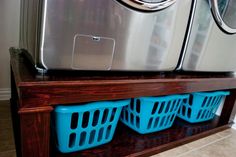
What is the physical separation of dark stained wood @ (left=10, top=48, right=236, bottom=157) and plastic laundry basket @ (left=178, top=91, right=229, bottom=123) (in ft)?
0.34

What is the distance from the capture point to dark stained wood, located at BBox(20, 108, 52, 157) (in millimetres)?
535

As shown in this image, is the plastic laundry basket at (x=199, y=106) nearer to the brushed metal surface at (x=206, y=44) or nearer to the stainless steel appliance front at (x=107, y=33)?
the brushed metal surface at (x=206, y=44)

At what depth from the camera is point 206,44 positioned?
0.92m

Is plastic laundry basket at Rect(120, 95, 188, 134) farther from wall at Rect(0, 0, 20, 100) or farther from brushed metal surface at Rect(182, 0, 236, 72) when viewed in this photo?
wall at Rect(0, 0, 20, 100)

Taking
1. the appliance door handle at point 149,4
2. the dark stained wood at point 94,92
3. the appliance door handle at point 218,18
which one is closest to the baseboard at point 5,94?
the dark stained wood at point 94,92

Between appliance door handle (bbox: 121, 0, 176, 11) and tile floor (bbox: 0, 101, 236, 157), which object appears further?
tile floor (bbox: 0, 101, 236, 157)

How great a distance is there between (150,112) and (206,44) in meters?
0.44

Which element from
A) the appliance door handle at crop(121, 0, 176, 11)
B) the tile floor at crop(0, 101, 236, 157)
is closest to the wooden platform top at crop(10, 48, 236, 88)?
the appliance door handle at crop(121, 0, 176, 11)

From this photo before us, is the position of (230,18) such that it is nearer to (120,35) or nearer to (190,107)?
(190,107)

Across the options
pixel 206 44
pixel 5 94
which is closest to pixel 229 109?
pixel 206 44

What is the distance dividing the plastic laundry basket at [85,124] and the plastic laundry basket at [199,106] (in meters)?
0.58

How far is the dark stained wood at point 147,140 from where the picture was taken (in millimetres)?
824

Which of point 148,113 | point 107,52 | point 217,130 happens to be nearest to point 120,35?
point 107,52

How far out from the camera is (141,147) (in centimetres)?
89
